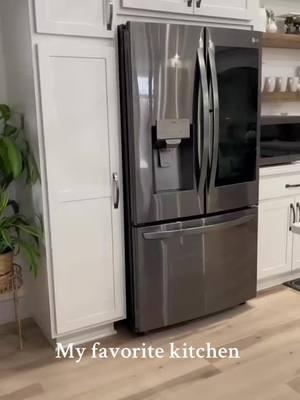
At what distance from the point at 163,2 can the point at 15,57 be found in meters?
0.87

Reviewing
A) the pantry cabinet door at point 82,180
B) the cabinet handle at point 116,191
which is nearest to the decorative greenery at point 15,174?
the pantry cabinet door at point 82,180

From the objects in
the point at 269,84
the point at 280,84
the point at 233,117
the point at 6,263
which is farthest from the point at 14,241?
the point at 280,84

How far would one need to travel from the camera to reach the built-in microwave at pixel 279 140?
3.02 meters

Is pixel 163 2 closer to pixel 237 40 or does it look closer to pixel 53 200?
pixel 237 40

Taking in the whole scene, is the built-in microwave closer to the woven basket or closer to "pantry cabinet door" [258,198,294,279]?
"pantry cabinet door" [258,198,294,279]

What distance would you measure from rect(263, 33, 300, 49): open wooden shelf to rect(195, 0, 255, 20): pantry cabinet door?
50 centimetres

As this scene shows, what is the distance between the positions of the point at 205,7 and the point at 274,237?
1.61 metres

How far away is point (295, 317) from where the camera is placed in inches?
108

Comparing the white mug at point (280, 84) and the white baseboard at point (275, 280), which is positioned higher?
the white mug at point (280, 84)

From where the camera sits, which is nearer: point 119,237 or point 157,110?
point 157,110

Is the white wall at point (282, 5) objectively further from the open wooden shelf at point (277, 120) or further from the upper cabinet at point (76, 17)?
the upper cabinet at point (76, 17)

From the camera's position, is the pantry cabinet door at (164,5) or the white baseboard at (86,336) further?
the white baseboard at (86,336)

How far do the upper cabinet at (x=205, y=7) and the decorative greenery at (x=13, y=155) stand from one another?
89 cm

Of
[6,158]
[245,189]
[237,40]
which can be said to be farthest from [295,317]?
[6,158]
